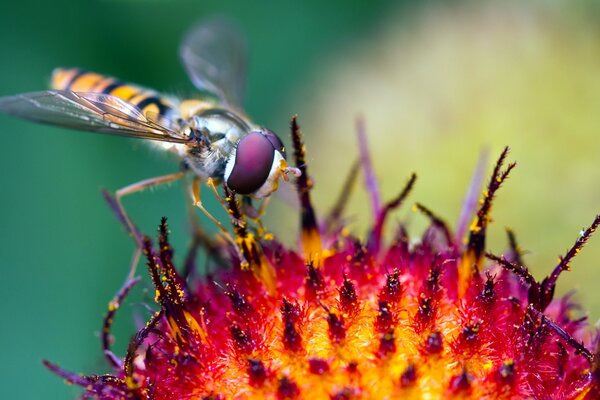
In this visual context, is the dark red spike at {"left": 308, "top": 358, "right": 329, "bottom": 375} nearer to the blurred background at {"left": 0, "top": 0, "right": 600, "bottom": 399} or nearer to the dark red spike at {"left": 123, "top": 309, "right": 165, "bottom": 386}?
the dark red spike at {"left": 123, "top": 309, "right": 165, "bottom": 386}

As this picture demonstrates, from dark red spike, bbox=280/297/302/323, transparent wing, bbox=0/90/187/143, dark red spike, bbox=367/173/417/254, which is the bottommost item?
dark red spike, bbox=280/297/302/323

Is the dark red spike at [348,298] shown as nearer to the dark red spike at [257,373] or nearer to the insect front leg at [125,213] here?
the dark red spike at [257,373]

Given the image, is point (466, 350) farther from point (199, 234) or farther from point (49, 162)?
point (49, 162)

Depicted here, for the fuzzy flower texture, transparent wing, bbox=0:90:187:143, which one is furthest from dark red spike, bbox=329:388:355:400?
transparent wing, bbox=0:90:187:143

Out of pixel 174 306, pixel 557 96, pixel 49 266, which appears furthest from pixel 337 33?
pixel 174 306

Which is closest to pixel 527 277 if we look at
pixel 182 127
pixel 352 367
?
pixel 352 367

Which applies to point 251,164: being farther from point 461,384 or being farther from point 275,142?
point 461,384
